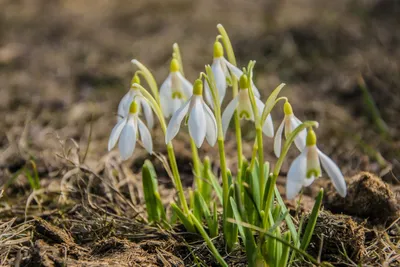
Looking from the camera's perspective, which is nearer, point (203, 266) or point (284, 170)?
point (203, 266)

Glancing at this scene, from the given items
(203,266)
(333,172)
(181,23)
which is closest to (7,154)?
(203,266)

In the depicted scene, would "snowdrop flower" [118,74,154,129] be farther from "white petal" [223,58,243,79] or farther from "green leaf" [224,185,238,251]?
"green leaf" [224,185,238,251]

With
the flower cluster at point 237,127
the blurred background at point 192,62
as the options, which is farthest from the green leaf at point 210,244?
the blurred background at point 192,62

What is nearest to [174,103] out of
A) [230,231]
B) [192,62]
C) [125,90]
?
[230,231]

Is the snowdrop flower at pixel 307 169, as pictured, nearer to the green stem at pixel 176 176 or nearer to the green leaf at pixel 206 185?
the green stem at pixel 176 176

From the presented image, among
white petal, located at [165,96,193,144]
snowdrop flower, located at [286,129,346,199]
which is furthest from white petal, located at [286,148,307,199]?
white petal, located at [165,96,193,144]

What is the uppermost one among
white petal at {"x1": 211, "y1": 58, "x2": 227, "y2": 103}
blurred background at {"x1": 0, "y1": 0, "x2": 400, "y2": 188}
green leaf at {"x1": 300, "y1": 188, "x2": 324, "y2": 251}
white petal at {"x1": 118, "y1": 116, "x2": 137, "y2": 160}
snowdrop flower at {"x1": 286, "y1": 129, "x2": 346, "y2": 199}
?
white petal at {"x1": 211, "y1": 58, "x2": 227, "y2": 103}

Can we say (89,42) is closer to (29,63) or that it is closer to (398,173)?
(29,63)
